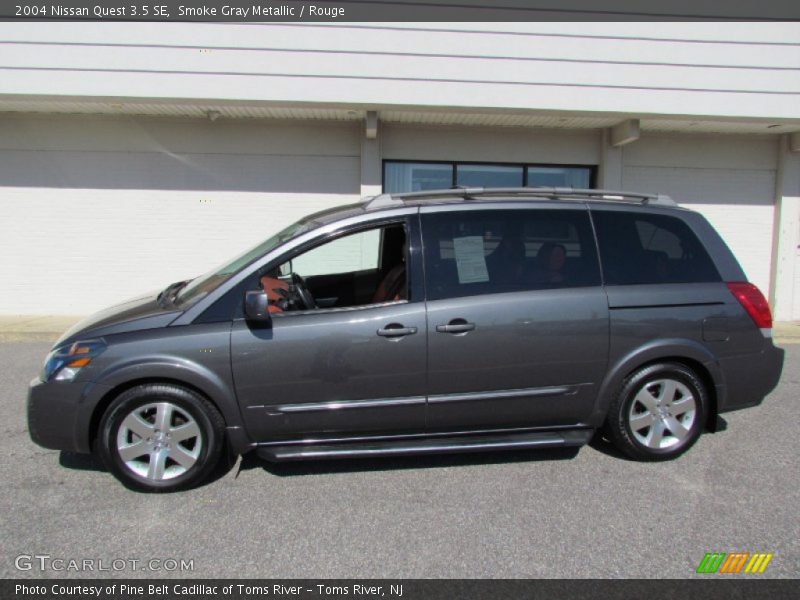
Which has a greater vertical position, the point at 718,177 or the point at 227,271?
the point at 718,177

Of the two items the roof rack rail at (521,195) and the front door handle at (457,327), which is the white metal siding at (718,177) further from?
the front door handle at (457,327)

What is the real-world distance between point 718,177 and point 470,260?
819 centimetres

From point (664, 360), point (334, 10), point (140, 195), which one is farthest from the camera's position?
point (140, 195)

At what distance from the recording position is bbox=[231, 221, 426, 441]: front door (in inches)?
136

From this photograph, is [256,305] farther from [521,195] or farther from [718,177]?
[718,177]

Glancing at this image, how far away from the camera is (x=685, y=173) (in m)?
9.83

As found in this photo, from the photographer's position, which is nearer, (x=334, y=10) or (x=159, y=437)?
(x=159, y=437)

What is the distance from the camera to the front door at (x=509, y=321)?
359 centimetres

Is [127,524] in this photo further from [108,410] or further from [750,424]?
[750,424]

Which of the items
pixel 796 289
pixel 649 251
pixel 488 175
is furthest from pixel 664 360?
pixel 796 289

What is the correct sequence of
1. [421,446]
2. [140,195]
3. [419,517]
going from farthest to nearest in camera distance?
[140,195] → [421,446] → [419,517]

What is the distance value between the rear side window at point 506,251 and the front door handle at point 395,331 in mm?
262

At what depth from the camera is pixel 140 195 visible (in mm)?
9375
